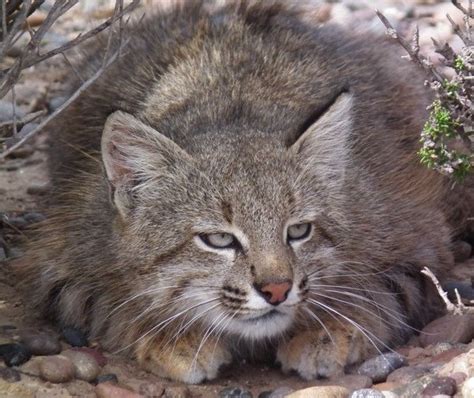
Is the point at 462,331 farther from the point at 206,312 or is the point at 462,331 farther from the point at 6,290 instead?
the point at 6,290

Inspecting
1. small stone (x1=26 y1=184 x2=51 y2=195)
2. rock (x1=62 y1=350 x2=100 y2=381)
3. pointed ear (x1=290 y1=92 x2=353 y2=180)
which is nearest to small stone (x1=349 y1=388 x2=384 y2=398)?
pointed ear (x1=290 y1=92 x2=353 y2=180)

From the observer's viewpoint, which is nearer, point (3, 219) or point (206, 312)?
point (206, 312)

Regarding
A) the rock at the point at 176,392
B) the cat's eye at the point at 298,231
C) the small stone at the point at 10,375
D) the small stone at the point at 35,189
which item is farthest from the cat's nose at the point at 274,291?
the small stone at the point at 35,189

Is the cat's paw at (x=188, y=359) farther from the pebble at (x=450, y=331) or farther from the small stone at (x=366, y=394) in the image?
the pebble at (x=450, y=331)

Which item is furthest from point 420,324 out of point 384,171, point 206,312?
point 206,312

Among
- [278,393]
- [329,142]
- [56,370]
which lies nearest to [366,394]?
[278,393]
